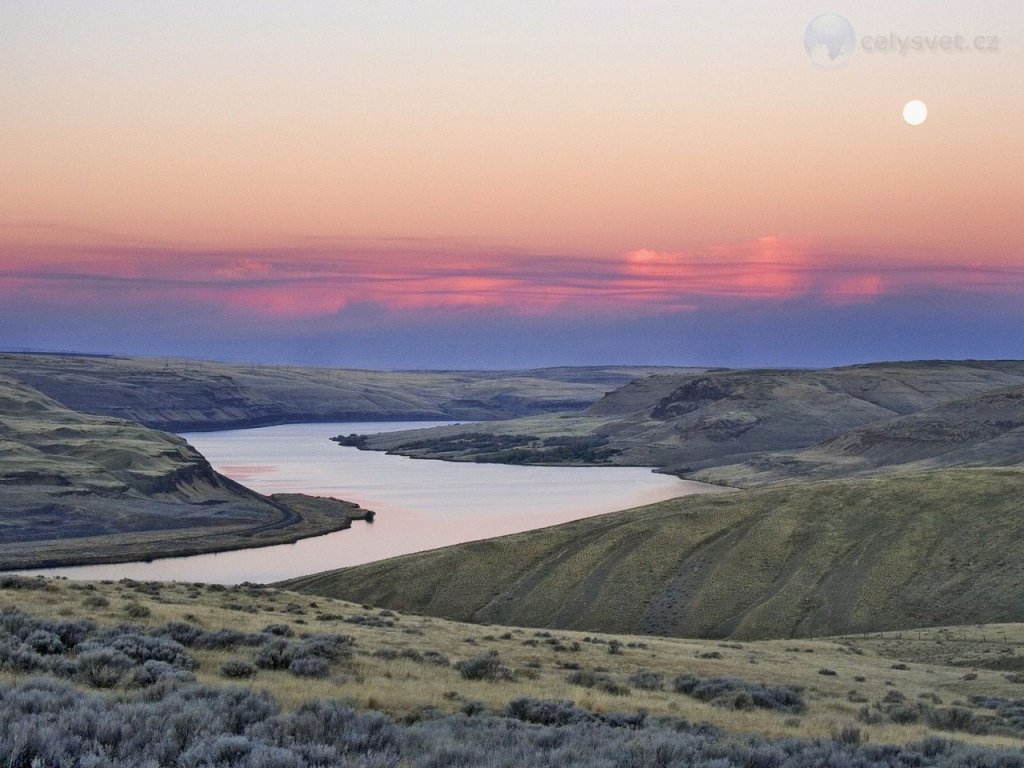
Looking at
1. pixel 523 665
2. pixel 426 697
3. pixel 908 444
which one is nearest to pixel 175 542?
pixel 523 665

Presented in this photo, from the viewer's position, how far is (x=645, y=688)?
21.0m

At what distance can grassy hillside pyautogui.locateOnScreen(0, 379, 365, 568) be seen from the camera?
86188 millimetres

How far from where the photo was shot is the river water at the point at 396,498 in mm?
77500

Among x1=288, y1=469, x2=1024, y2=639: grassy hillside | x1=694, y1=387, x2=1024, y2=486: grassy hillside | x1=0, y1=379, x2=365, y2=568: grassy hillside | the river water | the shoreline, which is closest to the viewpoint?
x1=288, y1=469, x2=1024, y2=639: grassy hillside

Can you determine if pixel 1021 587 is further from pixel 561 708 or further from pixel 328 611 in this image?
pixel 561 708

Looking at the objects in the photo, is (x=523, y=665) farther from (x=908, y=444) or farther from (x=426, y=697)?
(x=908, y=444)

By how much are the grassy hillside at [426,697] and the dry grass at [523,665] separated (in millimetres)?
97

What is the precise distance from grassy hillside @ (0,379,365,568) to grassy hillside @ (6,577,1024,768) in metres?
58.7

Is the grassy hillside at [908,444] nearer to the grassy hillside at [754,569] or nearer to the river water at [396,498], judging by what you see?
the river water at [396,498]

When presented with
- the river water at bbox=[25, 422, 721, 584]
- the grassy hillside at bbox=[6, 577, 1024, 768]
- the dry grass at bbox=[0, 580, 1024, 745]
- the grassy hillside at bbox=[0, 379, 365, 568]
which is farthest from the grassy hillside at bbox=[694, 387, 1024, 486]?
the grassy hillside at bbox=[6, 577, 1024, 768]

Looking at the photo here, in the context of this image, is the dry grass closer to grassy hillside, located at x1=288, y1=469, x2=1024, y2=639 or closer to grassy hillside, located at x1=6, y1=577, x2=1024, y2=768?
grassy hillside, located at x1=6, y1=577, x2=1024, y2=768

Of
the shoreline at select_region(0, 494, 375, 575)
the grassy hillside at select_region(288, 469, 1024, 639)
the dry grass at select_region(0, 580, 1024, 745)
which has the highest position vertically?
the dry grass at select_region(0, 580, 1024, 745)

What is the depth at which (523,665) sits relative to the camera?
22656 millimetres

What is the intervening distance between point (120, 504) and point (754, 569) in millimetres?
62096
